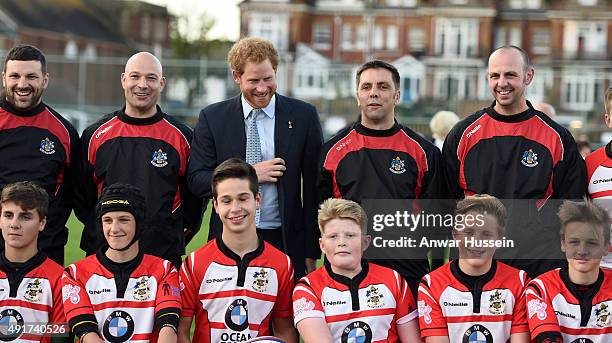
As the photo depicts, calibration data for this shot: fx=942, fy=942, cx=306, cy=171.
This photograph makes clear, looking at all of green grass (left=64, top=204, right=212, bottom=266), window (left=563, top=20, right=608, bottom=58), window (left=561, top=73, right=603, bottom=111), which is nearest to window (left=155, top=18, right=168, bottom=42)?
A: window (left=563, top=20, right=608, bottom=58)

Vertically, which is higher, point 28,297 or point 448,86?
point 448,86

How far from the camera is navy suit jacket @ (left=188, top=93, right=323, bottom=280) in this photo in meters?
5.70

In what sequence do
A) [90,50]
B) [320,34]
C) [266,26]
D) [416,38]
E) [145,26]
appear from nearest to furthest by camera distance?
[90,50] < [416,38] < [266,26] < [320,34] < [145,26]

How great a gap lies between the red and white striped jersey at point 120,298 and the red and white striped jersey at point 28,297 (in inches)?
5.4

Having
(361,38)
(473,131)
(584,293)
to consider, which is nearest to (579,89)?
(361,38)

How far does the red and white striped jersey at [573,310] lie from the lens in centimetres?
496

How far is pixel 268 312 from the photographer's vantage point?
5223mm

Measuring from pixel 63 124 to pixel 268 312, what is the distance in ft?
6.24

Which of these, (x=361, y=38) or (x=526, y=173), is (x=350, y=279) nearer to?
(x=526, y=173)

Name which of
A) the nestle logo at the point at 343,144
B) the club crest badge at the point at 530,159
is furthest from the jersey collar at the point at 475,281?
the nestle logo at the point at 343,144

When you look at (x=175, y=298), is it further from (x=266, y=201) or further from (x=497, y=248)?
(x=497, y=248)

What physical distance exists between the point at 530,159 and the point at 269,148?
1.56 m

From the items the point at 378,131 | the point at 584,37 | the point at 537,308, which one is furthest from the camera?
the point at 584,37

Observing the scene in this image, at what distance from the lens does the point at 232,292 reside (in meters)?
5.15
